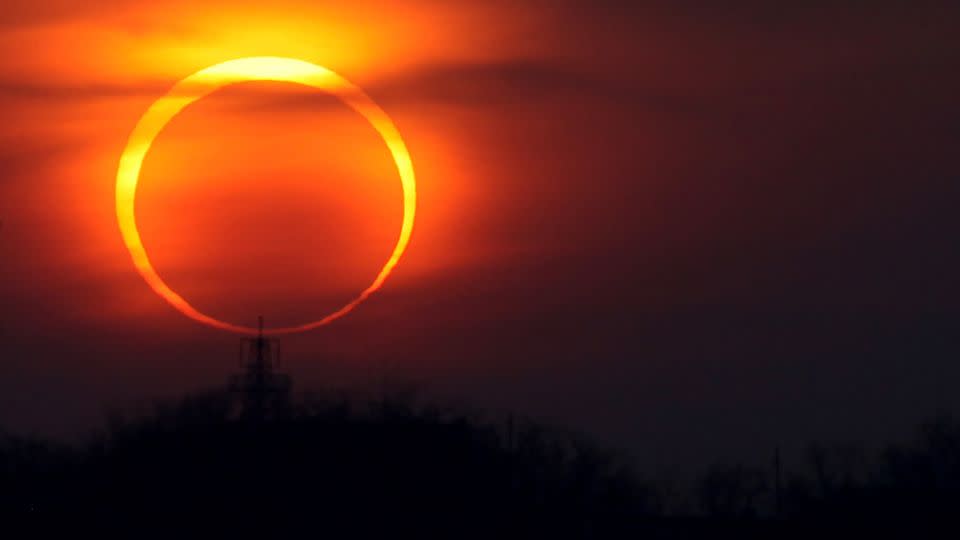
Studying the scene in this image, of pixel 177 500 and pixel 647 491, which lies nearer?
pixel 177 500

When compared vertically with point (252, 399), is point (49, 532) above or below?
below

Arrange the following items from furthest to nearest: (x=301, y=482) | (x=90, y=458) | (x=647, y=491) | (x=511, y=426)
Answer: (x=647, y=491), (x=511, y=426), (x=90, y=458), (x=301, y=482)

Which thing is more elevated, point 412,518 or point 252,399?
point 252,399

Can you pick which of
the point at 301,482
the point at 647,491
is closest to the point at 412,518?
the point at 301,482

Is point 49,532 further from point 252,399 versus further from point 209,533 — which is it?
point 252,399

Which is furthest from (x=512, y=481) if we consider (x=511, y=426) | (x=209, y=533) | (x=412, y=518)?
(x=209, y=533)

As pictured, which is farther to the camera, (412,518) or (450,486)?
(450,486)

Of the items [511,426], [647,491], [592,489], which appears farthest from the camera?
[647,491]

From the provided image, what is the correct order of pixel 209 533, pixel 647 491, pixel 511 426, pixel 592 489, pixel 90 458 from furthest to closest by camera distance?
pixel 647 491 → pixel 592 489 → pixel 511 426 → pixel 90 458 → pixel 209 533

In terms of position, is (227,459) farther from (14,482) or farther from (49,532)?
(14,482)
